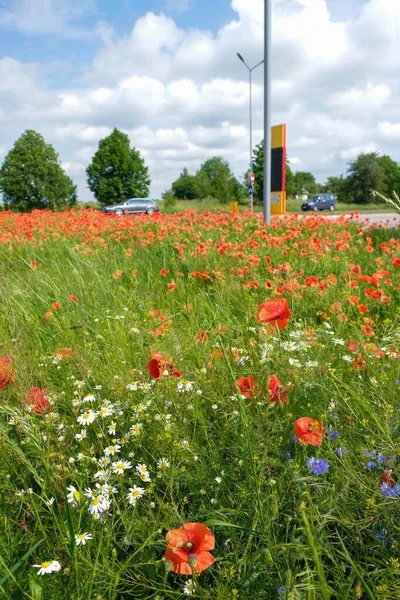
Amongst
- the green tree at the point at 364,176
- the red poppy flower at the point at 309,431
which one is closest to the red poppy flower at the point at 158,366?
the red poppy flower at the point at 309,431

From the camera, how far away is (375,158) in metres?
64.7

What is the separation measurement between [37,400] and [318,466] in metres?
1.10

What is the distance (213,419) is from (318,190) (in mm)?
88506

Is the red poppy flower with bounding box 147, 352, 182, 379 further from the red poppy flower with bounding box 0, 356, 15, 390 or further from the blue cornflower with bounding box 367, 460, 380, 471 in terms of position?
the blue cornflower with bounding box 367, 460, 380, 471

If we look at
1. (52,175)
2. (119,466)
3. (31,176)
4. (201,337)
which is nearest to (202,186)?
(52,175)

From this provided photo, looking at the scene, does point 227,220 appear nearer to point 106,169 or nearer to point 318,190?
point 106,169

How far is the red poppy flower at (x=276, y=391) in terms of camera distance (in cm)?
145

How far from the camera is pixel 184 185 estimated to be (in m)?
88.4

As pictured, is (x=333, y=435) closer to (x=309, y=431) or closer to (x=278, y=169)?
(x=309, y=431)

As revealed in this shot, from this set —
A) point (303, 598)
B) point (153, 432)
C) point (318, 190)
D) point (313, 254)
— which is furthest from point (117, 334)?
point (318, 190)

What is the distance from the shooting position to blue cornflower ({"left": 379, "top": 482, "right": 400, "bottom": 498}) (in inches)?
44.1

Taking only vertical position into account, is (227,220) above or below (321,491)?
above

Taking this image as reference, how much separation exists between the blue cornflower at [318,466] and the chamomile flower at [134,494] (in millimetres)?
520

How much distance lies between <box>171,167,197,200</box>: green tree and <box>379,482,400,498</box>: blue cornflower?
85.8 m
